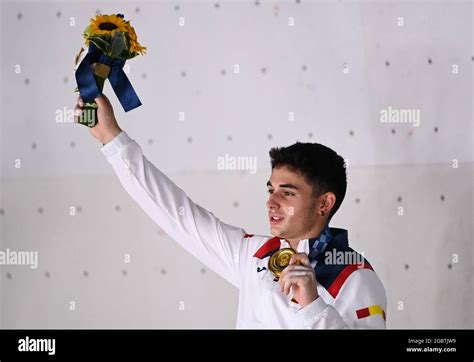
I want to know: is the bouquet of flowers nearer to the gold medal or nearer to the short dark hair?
the short dark hair

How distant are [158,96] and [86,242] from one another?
0.65 metres

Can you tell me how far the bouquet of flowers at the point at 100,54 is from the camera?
7.63 ft

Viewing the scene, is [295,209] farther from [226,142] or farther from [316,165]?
[226,142]

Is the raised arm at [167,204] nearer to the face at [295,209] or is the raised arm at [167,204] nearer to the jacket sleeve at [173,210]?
the jacket sleeve at [173,210]

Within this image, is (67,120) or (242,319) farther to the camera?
(67,120)

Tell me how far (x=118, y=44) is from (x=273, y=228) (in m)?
0.76

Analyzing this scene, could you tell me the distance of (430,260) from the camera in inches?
111

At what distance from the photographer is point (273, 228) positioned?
2391 millimetres

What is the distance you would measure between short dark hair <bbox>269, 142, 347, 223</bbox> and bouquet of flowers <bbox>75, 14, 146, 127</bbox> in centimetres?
59

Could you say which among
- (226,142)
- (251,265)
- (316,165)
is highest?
(226,142)

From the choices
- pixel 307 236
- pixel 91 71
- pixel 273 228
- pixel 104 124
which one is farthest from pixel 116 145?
pixel 307 236

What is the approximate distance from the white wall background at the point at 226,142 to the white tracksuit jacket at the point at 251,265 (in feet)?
1.54

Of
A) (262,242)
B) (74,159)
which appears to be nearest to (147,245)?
(74,159)
